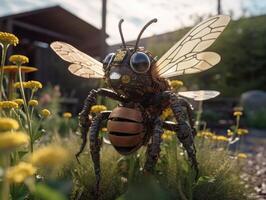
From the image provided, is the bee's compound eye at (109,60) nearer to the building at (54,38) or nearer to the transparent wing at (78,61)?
the transparent wing at (78,61)

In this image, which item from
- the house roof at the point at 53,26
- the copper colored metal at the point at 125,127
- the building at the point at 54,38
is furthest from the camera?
A: the building at the point at 54,38

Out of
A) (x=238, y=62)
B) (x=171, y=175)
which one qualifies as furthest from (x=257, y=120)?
(x=171, y=175)

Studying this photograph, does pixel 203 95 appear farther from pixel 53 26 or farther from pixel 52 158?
pixel 53 26

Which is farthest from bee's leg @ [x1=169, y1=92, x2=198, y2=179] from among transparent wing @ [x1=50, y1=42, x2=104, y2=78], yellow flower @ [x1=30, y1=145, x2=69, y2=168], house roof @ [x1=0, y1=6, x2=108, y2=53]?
house roof @ [x1=0, y1=6, x2=108, y2=53]

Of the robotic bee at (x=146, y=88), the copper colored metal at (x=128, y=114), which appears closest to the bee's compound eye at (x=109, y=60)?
the robotic bee at (x=146, y=88)

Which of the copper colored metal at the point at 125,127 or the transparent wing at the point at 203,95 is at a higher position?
the transparent wing at the point at 203,95

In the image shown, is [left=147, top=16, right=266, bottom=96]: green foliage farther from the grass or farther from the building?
the grass

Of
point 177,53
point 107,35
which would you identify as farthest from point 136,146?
point 107,35
